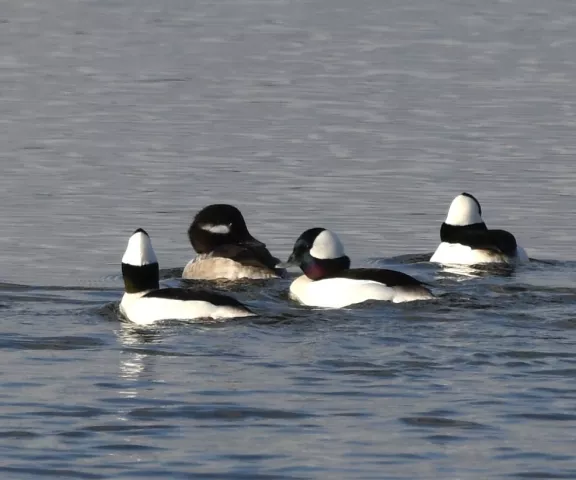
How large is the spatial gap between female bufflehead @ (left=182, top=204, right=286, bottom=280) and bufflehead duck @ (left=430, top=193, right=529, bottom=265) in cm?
203

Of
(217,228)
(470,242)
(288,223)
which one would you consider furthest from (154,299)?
(288,223)

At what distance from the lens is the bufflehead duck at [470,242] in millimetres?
19750

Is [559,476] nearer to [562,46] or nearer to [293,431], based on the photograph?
[293,431]

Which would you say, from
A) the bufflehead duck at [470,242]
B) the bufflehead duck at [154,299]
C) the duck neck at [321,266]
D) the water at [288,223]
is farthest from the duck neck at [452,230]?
the bufflehead duck at [154,299]

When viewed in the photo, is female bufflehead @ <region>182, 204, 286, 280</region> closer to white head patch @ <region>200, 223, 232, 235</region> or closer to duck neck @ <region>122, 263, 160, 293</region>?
white head patch @ <region>200, 223, 232, 235</region>

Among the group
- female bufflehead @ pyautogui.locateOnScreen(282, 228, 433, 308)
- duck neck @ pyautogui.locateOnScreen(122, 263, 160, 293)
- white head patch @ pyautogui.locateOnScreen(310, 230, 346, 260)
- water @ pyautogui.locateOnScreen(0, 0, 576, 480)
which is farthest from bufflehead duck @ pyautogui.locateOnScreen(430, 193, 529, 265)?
duck neck @ pyautogui.locateOnScreen(122, 263, 160, 293)

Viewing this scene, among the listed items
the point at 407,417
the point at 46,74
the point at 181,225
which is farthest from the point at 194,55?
the point at 407,417

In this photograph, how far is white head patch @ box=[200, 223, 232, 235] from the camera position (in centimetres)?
2039

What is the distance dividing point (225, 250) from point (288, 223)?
2.16 metres

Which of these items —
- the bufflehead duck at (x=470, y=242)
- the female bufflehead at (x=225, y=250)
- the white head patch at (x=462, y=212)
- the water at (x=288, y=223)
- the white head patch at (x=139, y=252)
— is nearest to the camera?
the water at (x=288, y=223)

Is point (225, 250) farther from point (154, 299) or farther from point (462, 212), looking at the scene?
point (154, 299)

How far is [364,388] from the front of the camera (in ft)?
43.4

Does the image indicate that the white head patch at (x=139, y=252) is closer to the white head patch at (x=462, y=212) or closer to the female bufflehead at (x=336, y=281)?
the female bufflehead at (x=336, y=281)

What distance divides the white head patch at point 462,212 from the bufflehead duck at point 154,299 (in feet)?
16.7
